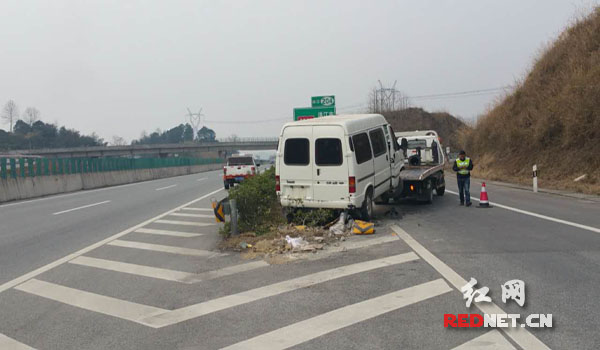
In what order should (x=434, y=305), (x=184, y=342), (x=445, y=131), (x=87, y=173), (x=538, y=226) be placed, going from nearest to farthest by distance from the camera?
(x=184, y=342) < (x=434, y=305) < (x=538, y=226) < (x=87, y=173) < (x=445, y=131)

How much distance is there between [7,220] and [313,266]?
10.9 metres

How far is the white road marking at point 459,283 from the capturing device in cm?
426

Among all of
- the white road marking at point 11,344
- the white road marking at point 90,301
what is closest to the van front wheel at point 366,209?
the white road marking at point 90,301

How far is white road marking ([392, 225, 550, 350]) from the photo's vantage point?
4.26 meters

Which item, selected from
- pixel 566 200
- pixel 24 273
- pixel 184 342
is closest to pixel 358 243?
pixel 184 342

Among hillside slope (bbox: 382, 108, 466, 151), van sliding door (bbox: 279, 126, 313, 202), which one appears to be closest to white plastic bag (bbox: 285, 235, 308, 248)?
van sliding door (bbox: 279, 126, 313, 202)

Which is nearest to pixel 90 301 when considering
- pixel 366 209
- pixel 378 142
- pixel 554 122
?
pixel 366 209

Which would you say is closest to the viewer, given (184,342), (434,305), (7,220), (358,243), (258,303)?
(184,342)

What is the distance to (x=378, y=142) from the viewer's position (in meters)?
12.8

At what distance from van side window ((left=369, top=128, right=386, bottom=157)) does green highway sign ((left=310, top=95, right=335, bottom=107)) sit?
12586 mm

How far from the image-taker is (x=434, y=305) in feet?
17.7

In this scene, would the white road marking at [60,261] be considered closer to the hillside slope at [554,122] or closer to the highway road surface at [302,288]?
the highway road surface at [302,288]

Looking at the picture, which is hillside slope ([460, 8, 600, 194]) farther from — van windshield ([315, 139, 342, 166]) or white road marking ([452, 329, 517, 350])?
white road marking ([452, 329, 517, 350])

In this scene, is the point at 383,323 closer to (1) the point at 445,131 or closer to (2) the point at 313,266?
(2) the point at 313,266
